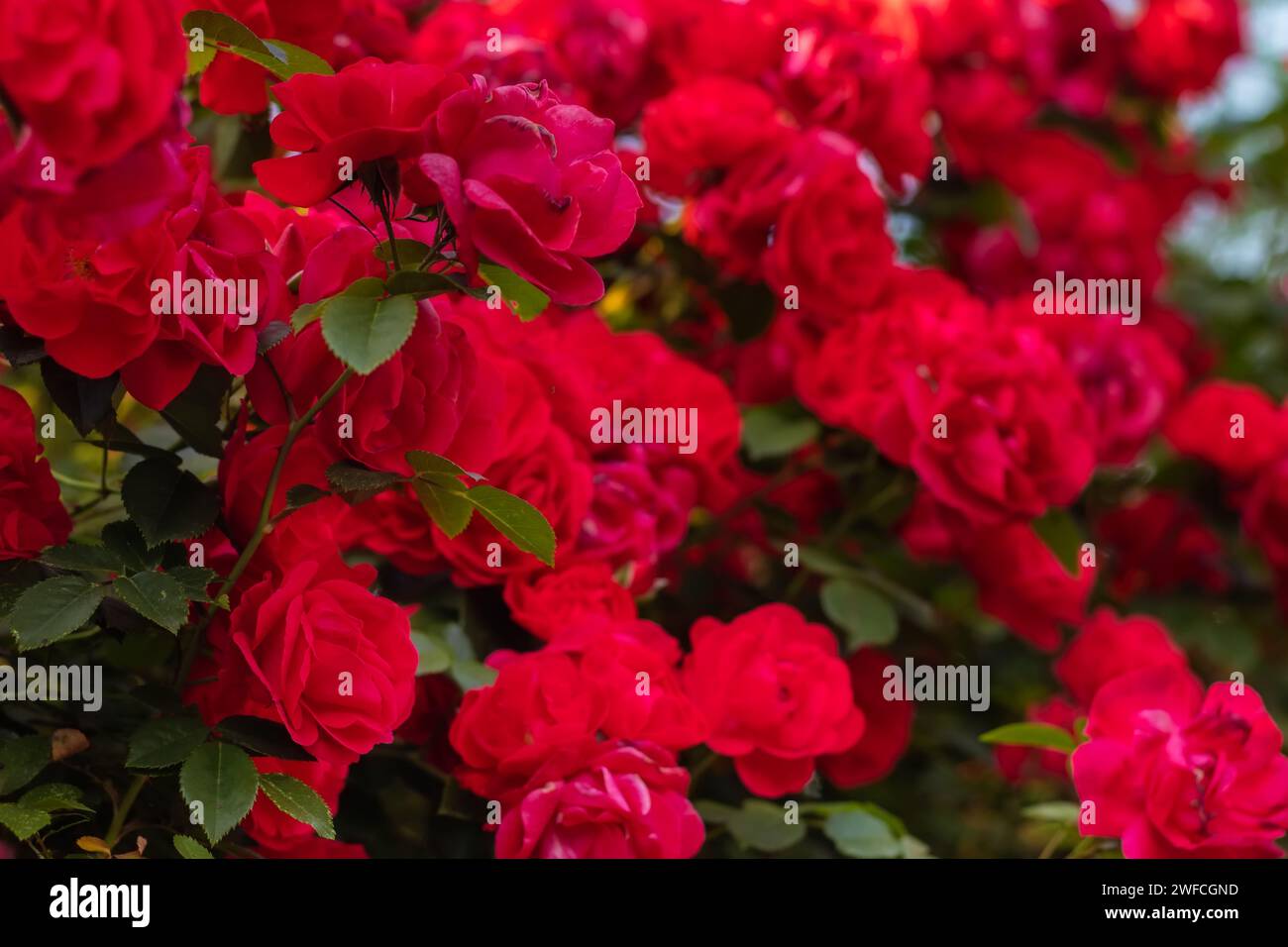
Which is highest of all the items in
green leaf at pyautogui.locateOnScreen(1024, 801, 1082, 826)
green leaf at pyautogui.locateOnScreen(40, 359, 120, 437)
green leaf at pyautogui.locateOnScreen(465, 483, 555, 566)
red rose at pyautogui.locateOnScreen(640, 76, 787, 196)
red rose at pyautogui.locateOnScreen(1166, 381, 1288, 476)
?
red rose at pyautogui.locateOnScreen(640, 76, 787, 196)

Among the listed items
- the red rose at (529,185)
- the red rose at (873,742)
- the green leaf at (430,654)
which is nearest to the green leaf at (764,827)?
the red rose at (873,742)

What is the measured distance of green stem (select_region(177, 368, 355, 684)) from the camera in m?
0.70

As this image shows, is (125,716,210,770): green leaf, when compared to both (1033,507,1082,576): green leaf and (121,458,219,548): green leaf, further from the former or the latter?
(1033,507,1082,576): green leaf

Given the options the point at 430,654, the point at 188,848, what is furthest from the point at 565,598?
the point at 188,848

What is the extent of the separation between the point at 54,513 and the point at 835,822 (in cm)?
59

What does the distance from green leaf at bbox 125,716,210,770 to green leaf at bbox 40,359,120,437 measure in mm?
165

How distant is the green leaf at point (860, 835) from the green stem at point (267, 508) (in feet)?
1.60

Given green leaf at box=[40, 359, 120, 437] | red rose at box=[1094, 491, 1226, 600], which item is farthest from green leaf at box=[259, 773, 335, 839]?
red rose at box=[1094, 491, 1226, 600]

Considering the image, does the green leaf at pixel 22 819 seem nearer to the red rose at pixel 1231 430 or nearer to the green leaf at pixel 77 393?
the green leaf at pixel 77 393

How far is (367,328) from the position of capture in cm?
64

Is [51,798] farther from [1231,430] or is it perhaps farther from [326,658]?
[1231,430]

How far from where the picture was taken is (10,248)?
65 centimetres
